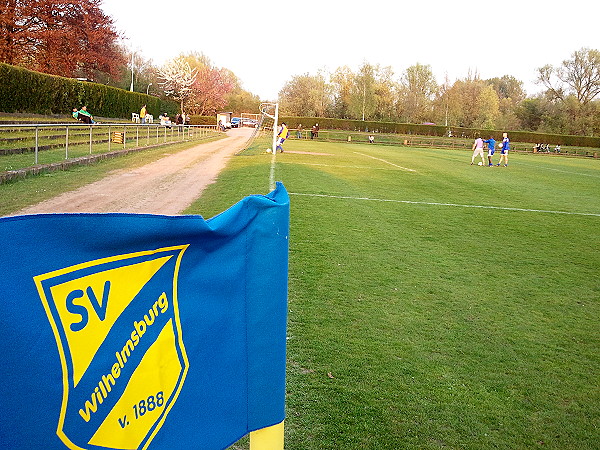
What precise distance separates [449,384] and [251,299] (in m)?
3.09

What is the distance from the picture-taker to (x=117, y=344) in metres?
1.57

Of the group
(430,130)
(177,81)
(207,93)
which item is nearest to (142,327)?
(177,81)

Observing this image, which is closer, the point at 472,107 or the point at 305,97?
the point at 472,107

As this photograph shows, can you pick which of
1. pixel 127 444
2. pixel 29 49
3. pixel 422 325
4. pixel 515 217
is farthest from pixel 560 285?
pixel 29 49

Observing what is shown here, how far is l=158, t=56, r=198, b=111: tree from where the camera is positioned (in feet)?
232

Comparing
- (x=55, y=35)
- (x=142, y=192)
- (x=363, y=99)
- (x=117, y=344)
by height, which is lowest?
(x=142, y=192)

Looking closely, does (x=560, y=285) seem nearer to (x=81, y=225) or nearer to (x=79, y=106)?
(x=81, y=225)

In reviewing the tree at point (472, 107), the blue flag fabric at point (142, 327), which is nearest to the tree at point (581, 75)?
the tree at point (472, 107)

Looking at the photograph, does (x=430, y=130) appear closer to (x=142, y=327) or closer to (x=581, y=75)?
(x=581, y=75)

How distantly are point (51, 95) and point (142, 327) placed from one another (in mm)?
29679

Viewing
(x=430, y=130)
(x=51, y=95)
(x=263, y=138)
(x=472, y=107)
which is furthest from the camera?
(x=472, y=107)

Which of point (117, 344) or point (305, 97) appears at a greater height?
point (305, 97)

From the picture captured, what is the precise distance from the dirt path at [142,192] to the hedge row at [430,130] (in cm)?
5156

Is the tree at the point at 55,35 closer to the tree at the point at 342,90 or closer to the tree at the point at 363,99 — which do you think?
the tree at the point at 363,99
